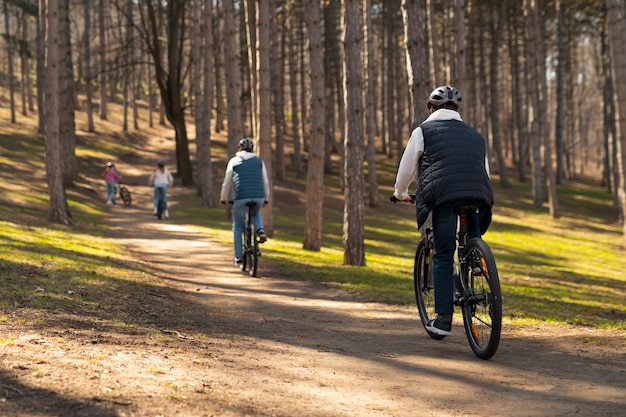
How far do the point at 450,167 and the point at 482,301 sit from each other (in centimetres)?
112

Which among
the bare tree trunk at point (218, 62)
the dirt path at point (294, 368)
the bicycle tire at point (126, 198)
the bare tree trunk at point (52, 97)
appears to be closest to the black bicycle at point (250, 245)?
the dirt path at point (294, 368)

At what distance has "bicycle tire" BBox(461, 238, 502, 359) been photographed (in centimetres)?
600

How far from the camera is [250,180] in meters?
12.9

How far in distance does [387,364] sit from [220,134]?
5334 centimetres

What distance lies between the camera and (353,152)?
15.6 meters

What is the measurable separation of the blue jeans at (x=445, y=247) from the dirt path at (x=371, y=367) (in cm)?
49

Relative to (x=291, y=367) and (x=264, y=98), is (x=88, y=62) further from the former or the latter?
(x=291, y=367)

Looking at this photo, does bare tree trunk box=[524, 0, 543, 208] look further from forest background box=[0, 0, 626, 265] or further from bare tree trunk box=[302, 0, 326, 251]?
bare tree trunk box=[302, 0, 326, 251]

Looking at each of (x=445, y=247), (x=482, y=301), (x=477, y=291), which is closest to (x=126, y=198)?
(x=445, y=247)

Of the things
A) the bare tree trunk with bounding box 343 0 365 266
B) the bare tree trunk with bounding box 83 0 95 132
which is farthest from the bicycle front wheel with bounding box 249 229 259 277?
the bare tree trunk with bounding box 83 0 95 132

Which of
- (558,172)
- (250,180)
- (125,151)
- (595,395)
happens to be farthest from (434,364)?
(558,172)

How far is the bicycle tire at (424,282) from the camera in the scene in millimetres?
7535

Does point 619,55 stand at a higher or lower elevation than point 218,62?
lower

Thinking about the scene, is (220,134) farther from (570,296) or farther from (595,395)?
(595,395)
